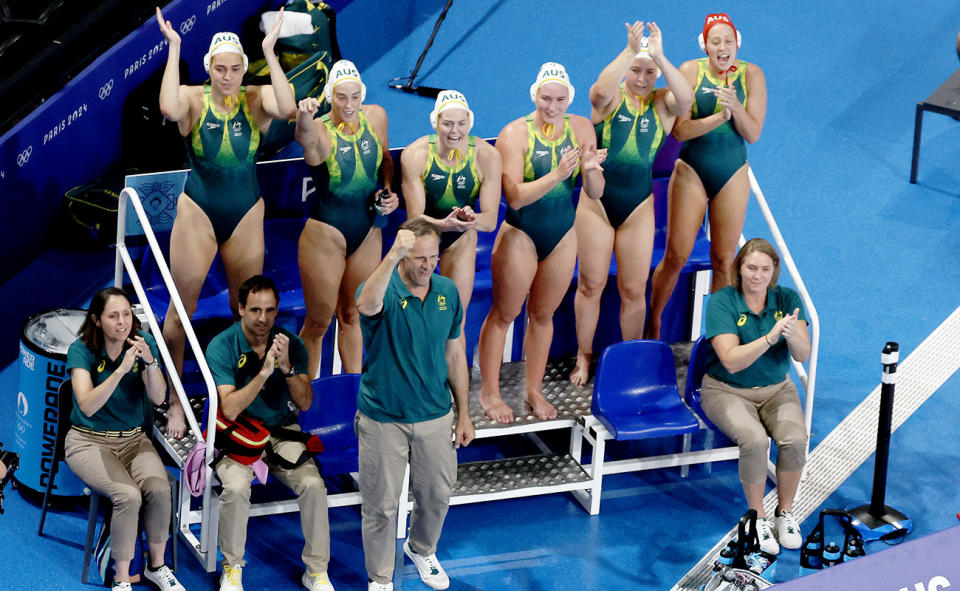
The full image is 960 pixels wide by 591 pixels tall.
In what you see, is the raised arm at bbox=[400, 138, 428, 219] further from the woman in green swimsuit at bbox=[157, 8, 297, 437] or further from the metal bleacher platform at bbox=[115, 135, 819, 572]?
the metal bleacher platform at bbox=[115, 135, 819, 572]

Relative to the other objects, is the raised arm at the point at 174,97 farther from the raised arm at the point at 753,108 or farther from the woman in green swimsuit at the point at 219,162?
the raised arm at the point at 753,108

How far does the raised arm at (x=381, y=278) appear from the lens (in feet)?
20.5

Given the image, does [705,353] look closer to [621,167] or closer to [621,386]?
[621,386]

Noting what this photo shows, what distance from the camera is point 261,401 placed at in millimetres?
7133

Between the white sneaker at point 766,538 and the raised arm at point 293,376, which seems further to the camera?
the white sneaker at point 766,538

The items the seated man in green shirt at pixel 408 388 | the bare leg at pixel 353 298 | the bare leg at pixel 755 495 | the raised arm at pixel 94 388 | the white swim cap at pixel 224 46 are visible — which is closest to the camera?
the seated man in green shirt at pixel 408 388

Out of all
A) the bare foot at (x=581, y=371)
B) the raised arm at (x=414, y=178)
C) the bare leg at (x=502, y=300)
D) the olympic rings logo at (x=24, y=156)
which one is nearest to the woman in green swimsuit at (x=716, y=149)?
the bare foot at (x=581, y=371)

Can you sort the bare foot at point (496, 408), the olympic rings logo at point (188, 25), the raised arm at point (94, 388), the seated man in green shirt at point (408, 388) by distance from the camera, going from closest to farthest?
1. the seated man in green shirt at point (408, 388)
2. the raised arm at point (94, 388)
3. the bare foot at point (496, 408)
4. the olympic rings logo at point (188, 25)

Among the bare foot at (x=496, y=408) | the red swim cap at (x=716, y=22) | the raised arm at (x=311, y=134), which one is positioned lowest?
the bare foot at (x=496, y=408)

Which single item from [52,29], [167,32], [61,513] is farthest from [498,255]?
[52,29]

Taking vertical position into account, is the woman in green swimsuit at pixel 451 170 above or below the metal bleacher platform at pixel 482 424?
above

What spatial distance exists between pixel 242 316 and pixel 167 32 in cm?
155

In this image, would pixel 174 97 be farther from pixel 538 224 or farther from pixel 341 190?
pixel 538 224

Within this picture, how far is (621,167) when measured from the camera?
25.5ft
